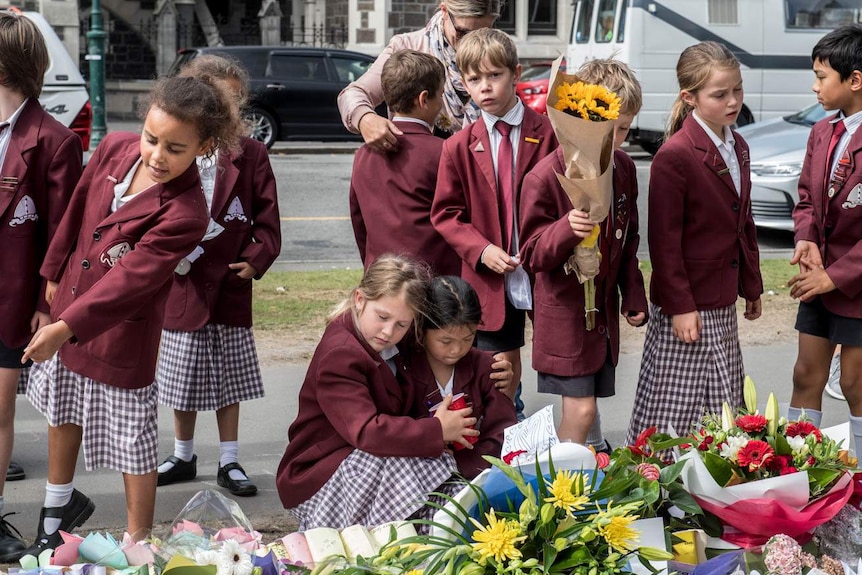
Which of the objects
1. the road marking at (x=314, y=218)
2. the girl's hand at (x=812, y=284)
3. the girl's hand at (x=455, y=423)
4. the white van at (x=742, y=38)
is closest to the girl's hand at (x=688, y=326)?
the girl's hand at (x=812, y=284)

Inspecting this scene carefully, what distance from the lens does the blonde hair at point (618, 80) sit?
404 centimetres

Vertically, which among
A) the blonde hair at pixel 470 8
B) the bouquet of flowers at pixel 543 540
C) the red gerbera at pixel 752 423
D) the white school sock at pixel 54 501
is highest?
the blonde hair at pixel 470 8

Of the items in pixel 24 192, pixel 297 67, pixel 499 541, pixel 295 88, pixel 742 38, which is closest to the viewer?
pixel 499 541

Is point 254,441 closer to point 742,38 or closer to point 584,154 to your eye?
point 584,154

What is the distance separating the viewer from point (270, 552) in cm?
253

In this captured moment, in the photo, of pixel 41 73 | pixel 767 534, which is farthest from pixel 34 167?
pixel 767 534

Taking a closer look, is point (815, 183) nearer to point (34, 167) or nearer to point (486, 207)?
point (486, 207)

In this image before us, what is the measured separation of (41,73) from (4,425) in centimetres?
123

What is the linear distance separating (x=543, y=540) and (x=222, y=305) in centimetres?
242

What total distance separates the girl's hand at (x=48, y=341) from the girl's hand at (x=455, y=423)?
113 centimetres

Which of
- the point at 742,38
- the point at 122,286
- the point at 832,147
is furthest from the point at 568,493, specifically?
the point at 742,38

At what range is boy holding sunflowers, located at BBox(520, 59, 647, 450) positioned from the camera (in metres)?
4.02

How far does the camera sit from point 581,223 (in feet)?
12.0

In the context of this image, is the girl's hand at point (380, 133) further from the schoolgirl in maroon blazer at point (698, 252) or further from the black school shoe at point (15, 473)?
the black school shoe at point (15, 473)
